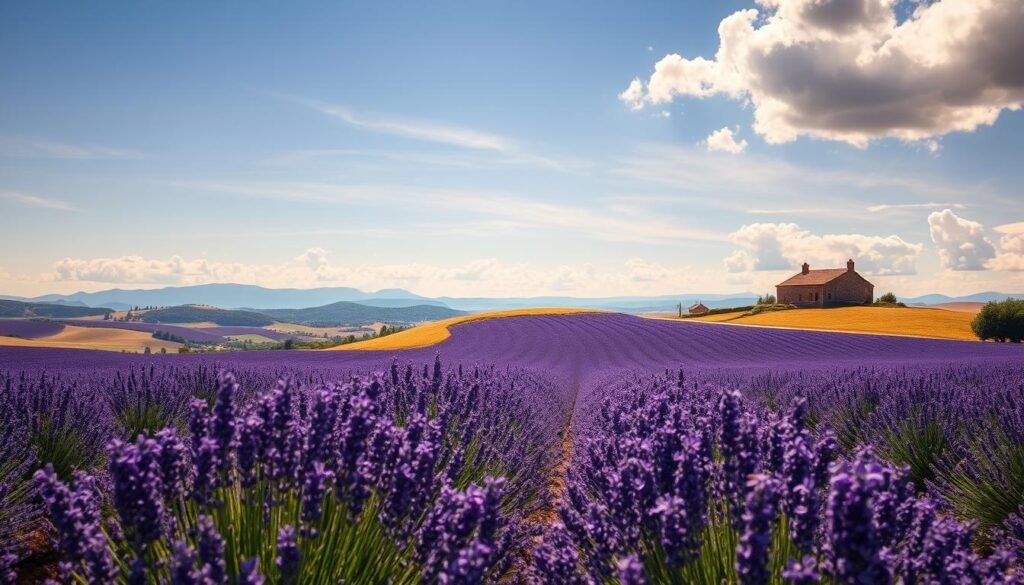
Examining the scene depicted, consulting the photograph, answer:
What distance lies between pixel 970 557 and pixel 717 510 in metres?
0.97

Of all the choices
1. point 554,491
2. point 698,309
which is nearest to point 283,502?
point 554,491

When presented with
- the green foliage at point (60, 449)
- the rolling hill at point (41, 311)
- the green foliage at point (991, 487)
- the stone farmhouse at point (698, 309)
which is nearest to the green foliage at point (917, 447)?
the green foliage at point (991, 487)

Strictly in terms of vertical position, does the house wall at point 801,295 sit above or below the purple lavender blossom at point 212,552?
above

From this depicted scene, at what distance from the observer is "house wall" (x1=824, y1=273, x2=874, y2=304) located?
160 ft

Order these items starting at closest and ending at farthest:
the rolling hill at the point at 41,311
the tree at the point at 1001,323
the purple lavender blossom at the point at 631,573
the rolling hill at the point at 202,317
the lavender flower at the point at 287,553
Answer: the purple lavender blossom at the point at 631,573
the lavender flower at the point at 287,553
the tree at the point at 1001,323
the rolling hill at the point at 41,311
the rolling hill at the point at 202,317

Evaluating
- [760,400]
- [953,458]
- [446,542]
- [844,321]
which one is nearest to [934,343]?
[844,321]

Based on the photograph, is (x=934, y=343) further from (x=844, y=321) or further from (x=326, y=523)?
(x=326, y=523)

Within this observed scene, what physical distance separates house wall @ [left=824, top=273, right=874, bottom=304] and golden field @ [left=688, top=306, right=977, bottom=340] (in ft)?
34.4

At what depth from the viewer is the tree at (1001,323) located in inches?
1084

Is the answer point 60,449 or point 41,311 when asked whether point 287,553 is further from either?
point 41,311

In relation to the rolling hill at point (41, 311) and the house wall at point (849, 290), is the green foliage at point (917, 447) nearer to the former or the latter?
the house wall at point (849, 290)

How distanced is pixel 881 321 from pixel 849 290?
19065mm

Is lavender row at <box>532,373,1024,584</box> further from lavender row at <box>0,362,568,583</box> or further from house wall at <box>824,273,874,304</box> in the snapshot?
house wall at <box>824,273,874,304</box>

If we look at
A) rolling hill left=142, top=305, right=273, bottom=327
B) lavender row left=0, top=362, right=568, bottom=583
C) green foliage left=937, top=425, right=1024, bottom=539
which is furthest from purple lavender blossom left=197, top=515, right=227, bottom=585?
rolling hill left=142, top=305, right=273, bottom=327
